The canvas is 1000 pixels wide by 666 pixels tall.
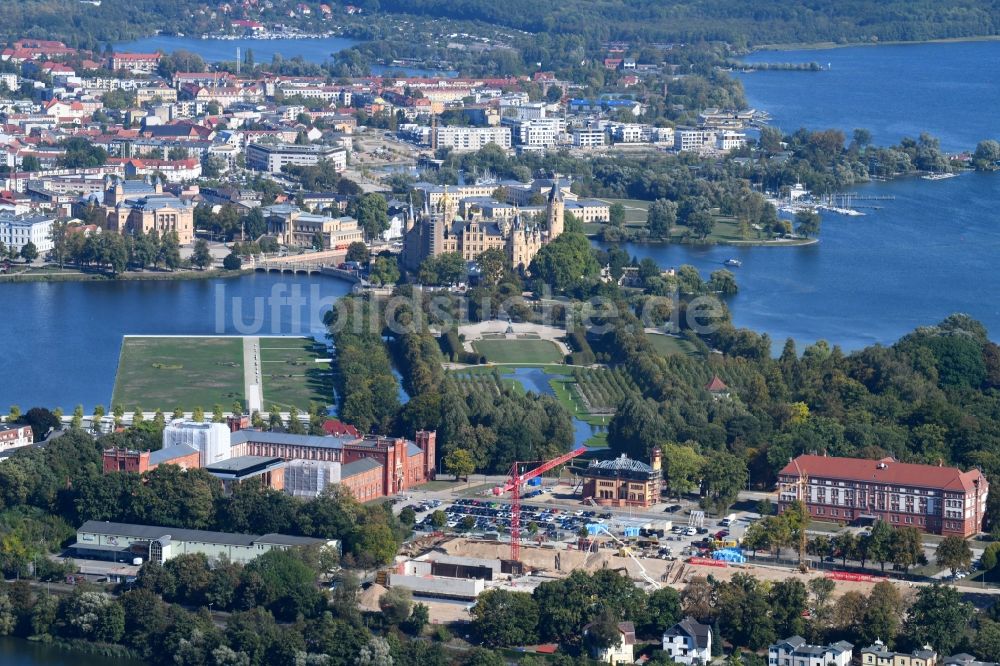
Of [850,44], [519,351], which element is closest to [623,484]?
[519,351]

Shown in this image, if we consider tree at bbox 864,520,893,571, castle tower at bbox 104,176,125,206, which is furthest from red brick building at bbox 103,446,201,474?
castle tower at bbox 104,176,125,206

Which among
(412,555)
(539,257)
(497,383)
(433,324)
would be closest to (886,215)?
(539,257)

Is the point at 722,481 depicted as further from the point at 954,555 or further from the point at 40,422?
the point at 40,422

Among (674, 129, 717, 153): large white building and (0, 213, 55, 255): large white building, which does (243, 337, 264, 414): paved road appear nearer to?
(0, 213, 55, 255): large white building

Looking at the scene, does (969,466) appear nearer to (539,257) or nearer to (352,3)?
(539,257)

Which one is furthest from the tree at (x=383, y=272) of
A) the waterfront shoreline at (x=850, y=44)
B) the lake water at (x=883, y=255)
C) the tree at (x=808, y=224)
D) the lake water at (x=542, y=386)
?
the waterfront shoreline at (x=850, y=44)

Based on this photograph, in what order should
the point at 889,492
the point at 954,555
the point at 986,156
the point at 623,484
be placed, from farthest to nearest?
the point at 986,156 → the point at 623,484 → the point at 889,492 → the point at 954,555
